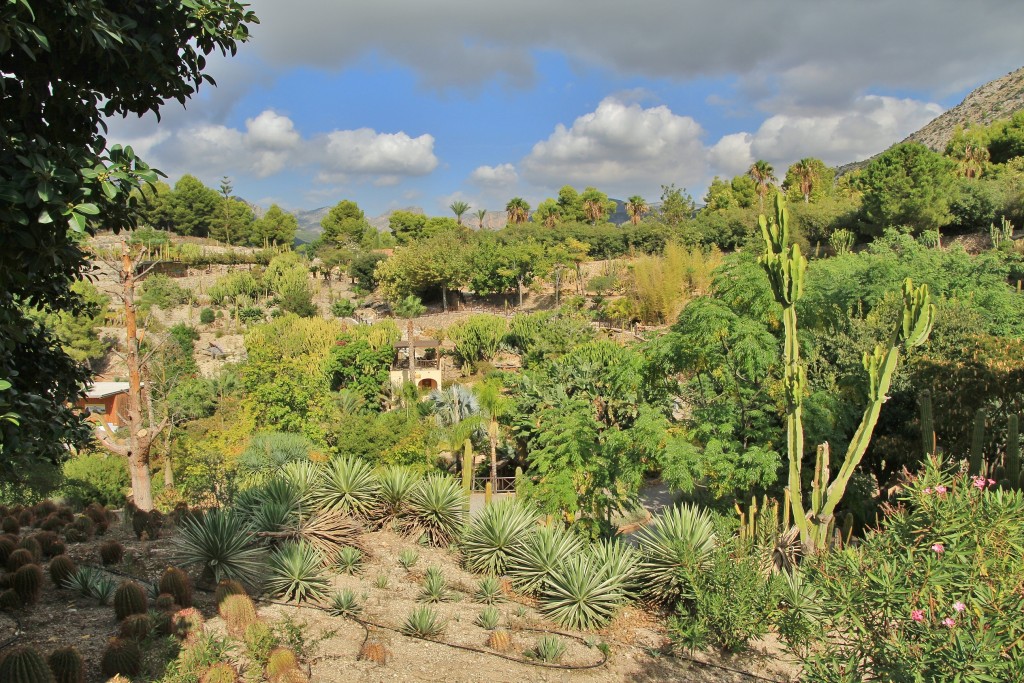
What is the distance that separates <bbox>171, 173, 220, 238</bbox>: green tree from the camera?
72500 mm

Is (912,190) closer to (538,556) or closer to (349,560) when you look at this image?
(538,556)

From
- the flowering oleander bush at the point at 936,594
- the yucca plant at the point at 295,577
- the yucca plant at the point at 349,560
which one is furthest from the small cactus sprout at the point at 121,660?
the flowering oleander bush at the point at 936,594

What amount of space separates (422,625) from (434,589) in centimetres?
126

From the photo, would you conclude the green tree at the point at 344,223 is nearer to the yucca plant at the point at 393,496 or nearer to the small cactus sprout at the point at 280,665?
the yucca plant at the point at 393,496

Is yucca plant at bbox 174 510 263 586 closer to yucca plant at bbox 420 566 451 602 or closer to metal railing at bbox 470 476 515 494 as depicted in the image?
yucca plant at bbox 420 566 451 602

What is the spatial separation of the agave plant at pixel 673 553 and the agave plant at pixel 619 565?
12cm

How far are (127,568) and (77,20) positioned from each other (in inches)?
264

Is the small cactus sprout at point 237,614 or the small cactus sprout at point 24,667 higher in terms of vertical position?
the small cactus sprout at point 24,667

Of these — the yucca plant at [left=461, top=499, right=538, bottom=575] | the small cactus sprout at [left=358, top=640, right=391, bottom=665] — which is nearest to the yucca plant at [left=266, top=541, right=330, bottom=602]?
the small cactus sprout at [left=358, top=640, right=391, bottom=665]

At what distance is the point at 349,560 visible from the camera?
29.3 feet

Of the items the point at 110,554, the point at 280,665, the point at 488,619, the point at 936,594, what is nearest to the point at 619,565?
the point at 488,619

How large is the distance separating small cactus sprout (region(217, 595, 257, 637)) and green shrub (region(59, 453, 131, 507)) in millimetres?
14405

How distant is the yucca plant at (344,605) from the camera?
7.44m

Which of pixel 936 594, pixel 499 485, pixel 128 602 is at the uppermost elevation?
pixel 936 594
